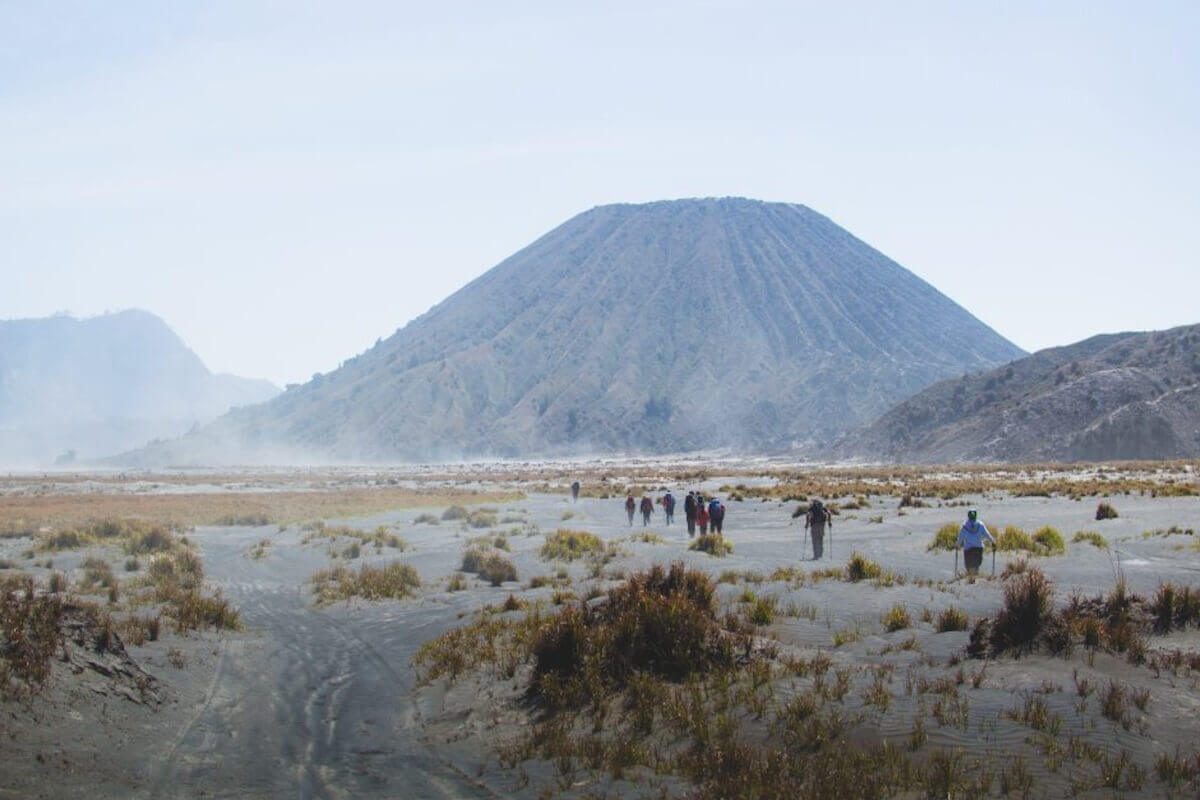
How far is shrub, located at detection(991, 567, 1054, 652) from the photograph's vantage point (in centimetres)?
984

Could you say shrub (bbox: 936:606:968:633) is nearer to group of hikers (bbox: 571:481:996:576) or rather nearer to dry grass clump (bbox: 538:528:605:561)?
group of hikers (bbox: 571:481:996:576)

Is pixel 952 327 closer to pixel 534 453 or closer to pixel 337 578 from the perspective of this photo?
pixel 534 453

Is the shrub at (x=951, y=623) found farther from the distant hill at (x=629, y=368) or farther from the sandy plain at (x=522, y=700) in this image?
the distant hill at (x=629, y=368)

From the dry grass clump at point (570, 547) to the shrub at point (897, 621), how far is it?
40.2 ft

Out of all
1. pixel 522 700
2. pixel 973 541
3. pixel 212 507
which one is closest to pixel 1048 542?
pixel 973 541

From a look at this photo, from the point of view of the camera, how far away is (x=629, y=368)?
162m

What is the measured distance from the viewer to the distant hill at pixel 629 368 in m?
148

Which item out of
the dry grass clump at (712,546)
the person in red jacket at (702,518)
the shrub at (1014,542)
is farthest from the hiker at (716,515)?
the shrub at (1014,542)

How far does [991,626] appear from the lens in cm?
1030

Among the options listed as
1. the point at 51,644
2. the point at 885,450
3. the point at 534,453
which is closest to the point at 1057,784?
the point at 51,644

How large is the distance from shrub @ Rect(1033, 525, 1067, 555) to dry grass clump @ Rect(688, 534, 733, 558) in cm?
761

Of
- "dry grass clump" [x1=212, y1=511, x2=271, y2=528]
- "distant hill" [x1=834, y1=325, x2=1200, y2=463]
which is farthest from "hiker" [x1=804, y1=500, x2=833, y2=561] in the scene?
"distant hill" [x1=834, y1=325, x2=1200, y2=463]

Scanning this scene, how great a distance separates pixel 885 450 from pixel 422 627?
98105 millimetres

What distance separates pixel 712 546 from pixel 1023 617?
14443mm
